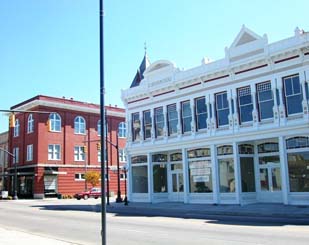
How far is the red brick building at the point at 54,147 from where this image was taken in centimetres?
5412

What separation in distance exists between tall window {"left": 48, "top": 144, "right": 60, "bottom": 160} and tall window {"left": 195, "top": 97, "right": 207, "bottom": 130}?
30465mm

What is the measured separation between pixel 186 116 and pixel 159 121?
3.20 metres

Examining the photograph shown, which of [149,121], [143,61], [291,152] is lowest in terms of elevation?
[291,152]

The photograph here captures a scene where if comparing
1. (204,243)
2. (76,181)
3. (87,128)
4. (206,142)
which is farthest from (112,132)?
(204,243)

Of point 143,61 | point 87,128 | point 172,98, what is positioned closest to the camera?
point 172,98

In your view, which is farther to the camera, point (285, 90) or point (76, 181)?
point (76, 181)

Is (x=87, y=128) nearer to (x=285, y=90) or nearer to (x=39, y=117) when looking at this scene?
(x=39, y=117)

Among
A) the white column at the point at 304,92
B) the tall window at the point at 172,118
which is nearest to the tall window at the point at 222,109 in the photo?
the tall window at the point at 172,118

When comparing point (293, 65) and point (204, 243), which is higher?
point (293, 65)

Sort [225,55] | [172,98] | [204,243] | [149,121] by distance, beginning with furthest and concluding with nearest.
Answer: [149,121] < [172,98] < [225,55] < [204,243]

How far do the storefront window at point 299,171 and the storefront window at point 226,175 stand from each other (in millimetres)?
4325

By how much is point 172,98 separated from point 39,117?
2771 centimetres

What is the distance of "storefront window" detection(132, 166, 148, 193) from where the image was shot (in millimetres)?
35062

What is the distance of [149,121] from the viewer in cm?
3503
